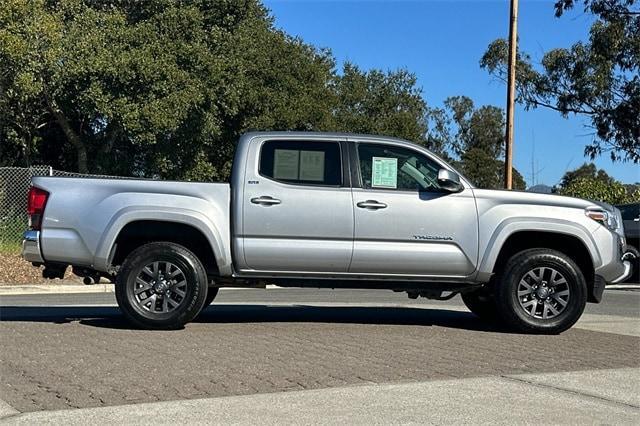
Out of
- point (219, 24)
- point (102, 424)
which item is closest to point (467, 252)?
point (102, 424)

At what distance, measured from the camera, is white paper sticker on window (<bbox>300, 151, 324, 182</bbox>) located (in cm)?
808

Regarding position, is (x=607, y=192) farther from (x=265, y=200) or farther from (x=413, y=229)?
(x=265, y=200)

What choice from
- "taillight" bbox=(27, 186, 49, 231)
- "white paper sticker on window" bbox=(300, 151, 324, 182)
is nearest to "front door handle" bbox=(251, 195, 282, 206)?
"white paper sticker on window" bbox=(300, 151, 324, 182)

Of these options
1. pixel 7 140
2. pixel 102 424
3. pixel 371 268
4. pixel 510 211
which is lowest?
pixel 102 424

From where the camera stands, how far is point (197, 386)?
5578mm

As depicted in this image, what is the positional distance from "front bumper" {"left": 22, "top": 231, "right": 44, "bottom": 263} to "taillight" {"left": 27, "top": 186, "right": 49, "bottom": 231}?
8 centimetres

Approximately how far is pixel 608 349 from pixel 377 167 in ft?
9.53

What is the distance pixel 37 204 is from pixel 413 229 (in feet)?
12.6

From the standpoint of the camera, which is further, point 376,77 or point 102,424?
point 376,77

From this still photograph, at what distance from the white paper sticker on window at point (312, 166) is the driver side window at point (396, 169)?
42 cm

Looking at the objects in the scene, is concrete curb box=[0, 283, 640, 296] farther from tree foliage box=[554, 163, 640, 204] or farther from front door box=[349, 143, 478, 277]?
tree foliage box=[554, 163, 640, 204]

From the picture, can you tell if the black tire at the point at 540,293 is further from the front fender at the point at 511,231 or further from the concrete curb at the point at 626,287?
the concrete curb at the point at 626,287

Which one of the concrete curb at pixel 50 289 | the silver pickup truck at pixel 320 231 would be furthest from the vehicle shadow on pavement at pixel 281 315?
the concrete curb at pixel 50 289

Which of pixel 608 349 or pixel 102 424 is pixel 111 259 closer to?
pixel 102 424
